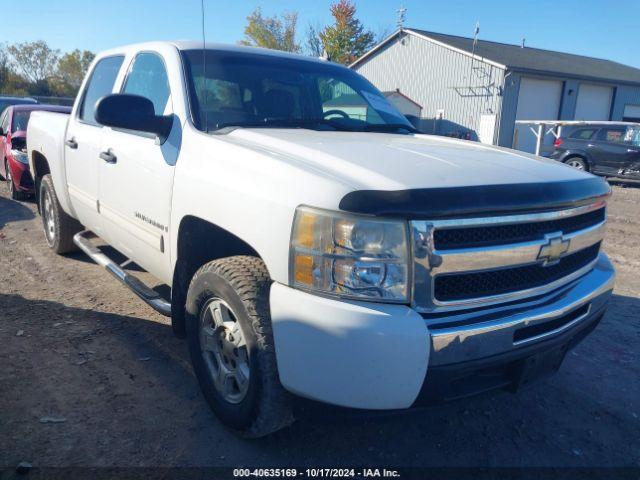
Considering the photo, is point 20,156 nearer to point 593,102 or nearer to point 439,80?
point 439,80

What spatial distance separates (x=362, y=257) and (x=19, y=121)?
9035 mm

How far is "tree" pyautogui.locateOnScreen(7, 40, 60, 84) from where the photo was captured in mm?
55875

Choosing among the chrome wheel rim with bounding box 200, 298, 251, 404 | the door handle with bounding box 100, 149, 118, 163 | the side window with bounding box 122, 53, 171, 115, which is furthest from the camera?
the door handle with bounding box 100, 149, 118, 163

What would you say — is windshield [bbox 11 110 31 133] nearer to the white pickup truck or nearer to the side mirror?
the white pickup truck

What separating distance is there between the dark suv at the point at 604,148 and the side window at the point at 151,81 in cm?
1417

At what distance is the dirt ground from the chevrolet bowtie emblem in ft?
2.36

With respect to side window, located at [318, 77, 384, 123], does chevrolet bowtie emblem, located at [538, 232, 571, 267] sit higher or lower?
lower

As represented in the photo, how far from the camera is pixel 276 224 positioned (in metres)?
2.12

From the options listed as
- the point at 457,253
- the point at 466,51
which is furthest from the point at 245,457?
the point at 466,51

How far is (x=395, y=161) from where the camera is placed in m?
2.33

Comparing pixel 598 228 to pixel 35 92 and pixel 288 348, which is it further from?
pixel 35 92

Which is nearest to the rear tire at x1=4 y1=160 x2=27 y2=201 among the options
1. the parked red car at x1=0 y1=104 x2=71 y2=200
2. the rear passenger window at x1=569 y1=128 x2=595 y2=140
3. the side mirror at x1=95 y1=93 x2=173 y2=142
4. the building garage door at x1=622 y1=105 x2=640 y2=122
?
the parked red car at x1=0 y1=104 x2=71 y2=200

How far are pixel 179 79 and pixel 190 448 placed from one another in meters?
2.07

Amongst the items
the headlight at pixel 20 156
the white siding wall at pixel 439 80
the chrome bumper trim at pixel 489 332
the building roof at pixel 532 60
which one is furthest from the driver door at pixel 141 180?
the building roof at pixel 532 60
